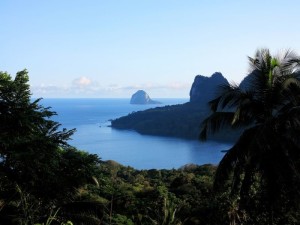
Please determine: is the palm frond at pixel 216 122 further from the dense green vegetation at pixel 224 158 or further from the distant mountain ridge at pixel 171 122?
the distant mountain ridge at pixel 171 122

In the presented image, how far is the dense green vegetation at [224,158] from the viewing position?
10.4 metres

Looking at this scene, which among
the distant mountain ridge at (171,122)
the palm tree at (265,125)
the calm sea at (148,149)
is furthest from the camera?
the distant mountain ridge at (171,122)

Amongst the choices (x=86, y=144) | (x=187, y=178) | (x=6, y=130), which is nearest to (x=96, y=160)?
(x=6, y=130)

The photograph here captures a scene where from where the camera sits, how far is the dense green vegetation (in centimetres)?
1037

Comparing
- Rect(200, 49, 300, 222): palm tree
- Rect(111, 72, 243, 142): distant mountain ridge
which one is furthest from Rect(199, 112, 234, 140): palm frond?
Rect(111, 72, 243, 142): distant mountain ridge

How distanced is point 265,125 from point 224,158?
1.89 metres

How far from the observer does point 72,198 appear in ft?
45.4

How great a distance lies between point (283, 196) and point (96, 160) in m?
6.44

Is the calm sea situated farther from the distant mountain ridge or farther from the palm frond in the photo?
the palm frond

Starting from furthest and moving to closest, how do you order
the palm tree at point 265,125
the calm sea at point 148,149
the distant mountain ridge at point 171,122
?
the distant mountain ridge at point 171,122 → the calm sea at point 148,149 → the palm tree at point 265,125

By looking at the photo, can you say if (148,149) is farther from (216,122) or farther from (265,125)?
(265,125)

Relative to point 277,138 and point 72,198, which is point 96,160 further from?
point 277,138

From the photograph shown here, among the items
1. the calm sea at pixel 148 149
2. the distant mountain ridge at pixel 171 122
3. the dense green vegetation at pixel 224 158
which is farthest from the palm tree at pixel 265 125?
the distant mountain ridge at pixel 171 122

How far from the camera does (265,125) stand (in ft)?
33.3
